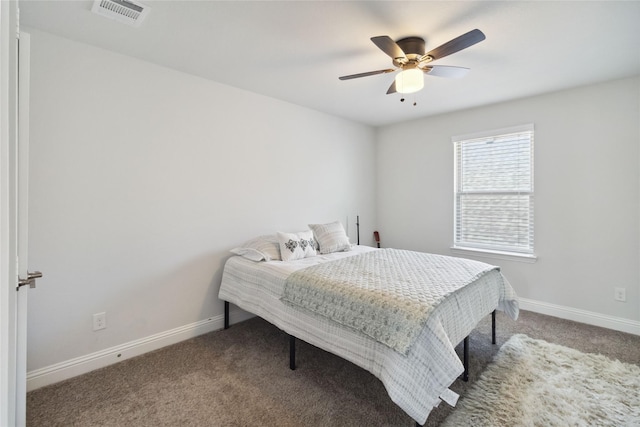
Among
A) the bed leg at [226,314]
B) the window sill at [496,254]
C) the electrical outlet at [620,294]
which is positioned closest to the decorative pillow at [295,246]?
the bed leg at [226,314]

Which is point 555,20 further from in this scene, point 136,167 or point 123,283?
point 123,283

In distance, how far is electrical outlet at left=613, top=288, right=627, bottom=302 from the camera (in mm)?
2816

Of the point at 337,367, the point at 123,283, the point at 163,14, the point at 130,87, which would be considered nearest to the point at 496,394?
the point at 337,367

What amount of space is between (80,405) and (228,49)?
2604 millimetres

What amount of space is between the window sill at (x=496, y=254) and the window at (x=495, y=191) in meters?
0.03

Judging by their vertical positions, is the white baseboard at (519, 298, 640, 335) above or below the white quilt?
below

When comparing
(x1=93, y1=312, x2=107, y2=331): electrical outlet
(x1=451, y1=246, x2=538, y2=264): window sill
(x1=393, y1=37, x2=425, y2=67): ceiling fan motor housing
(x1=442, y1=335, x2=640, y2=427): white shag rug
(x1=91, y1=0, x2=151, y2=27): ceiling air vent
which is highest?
Answer: (x1=91, y1=0, x2=151, y2=27): ceiling air vent

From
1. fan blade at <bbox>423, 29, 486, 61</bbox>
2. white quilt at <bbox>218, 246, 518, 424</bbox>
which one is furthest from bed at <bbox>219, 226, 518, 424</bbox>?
fan blade at <bbox>423, 29, 486, 61</bbox>

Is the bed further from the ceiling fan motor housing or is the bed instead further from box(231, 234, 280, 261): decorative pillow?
the ceiling fan motor housing

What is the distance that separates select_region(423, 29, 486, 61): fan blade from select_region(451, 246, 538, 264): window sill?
2566mm

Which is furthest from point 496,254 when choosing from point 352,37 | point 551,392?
point 352,37

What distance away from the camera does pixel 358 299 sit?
183 centimetres

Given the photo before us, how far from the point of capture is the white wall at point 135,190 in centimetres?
203

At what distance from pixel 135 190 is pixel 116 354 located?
4.27 feet
